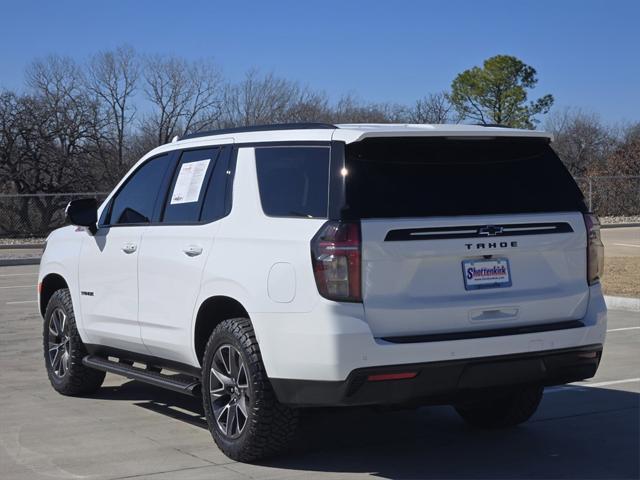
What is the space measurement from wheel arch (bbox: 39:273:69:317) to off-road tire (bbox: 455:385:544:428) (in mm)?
3587

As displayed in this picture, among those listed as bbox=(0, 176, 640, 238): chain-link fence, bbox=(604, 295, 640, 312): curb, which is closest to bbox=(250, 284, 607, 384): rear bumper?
bbox=(604, 295, 640, 312): curb

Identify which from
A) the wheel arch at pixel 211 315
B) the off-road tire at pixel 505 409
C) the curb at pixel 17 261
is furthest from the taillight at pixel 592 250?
the curb at pixel 17 261

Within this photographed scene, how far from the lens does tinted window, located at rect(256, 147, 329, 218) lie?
5.78m

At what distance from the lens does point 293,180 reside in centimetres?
602

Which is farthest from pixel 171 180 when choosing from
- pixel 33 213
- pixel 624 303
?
pixel 33 213

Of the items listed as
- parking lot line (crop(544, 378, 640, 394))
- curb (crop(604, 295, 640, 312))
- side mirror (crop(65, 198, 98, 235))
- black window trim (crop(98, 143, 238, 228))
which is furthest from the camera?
curb (crop(604, 295, 640, 312))

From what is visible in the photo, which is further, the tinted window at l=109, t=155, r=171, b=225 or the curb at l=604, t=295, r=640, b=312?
the curb at l=604, t=295, r=640, b=312

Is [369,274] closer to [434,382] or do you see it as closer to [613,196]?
[434,382]

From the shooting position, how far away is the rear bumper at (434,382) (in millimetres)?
5445

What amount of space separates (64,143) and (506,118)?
25651 millimetres

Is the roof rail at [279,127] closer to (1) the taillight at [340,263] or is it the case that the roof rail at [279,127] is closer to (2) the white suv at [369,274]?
(2) the white suv at [369,274]

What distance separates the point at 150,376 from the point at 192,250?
43.1 inches

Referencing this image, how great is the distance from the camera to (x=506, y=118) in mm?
54250

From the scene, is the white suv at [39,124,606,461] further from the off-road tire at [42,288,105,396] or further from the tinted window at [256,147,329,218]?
the off-road tire at [42,288,105,396]
